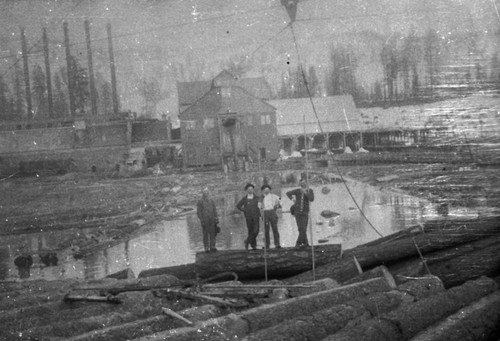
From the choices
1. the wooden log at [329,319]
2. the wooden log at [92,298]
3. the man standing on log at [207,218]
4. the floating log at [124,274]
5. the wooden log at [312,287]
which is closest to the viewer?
the wooden log at [329,319]

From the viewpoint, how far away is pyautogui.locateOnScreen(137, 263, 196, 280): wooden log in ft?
12.5

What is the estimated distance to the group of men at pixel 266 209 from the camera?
4.02m

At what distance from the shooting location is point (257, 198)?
13.3 ft

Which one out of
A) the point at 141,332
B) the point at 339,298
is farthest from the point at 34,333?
the point at 339,298

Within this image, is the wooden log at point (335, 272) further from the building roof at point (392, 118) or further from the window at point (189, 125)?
the window at point (189, 125)

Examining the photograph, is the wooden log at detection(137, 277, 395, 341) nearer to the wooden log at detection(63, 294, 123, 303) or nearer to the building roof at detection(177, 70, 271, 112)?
the wooden log at detection(63, 294, 123, 303)

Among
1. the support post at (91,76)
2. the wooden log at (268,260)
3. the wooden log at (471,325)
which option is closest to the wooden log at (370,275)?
the wooden log at (268,260)

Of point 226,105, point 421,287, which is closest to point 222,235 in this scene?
point 226,105

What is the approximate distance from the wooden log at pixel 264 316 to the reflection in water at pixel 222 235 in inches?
35.0

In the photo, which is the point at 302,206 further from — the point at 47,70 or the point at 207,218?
the point at 47,70

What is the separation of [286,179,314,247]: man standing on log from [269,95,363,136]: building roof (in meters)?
0.44

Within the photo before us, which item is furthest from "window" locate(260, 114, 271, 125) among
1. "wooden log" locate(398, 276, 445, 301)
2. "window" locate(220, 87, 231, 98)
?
"wooden log" locate(398, 276, 445, 301)

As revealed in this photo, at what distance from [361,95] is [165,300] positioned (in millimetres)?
2347

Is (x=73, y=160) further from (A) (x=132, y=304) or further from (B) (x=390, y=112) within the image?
(B) (x=390, y=112)
